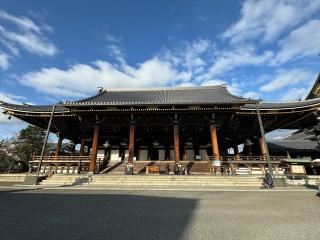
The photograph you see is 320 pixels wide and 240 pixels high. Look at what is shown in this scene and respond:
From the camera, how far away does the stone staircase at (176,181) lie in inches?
592

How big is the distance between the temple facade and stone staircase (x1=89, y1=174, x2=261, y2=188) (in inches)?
94.1

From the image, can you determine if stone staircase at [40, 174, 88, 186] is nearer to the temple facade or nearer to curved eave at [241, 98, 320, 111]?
the temple facade

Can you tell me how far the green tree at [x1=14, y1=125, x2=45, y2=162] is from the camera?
118ft

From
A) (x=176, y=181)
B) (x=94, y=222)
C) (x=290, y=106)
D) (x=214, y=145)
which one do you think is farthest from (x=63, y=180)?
(x=290, y=106)

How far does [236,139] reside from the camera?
86.8 feet

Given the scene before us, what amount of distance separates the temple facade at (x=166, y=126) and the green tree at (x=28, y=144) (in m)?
13.5

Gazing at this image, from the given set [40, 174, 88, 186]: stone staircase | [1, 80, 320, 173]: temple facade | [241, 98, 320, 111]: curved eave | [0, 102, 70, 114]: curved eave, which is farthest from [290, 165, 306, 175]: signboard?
[0, 102, 70, 114]: curved eave

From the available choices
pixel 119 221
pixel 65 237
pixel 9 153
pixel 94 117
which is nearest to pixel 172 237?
pixel 119 221

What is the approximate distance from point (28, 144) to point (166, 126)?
27.9 meters

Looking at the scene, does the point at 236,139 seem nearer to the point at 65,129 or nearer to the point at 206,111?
the point at 206,111

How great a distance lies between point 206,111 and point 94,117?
445 inches

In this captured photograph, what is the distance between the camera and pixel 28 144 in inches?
1436

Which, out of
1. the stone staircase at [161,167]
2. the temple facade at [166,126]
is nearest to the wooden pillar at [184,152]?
the temple facade at [166,126]

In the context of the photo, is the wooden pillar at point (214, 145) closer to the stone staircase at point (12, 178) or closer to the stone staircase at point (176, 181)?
the stone staircase at point (176, 181)
